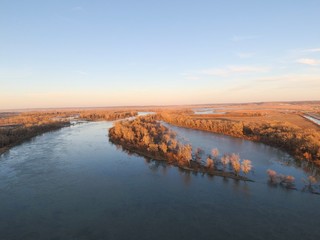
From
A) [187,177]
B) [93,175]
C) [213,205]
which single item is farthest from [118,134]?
[213,205]

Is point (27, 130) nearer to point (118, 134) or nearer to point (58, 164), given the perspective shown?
point (118, 134)

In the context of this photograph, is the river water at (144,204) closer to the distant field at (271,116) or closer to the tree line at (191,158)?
the tree line at (191,158)

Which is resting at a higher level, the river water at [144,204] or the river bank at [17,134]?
the river bank at [17,134]

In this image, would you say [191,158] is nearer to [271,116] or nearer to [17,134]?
[17,134]

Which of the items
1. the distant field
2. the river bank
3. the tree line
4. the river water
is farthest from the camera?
the distant field

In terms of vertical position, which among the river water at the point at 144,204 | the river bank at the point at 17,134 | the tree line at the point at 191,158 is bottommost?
the river water at the point at 144,204

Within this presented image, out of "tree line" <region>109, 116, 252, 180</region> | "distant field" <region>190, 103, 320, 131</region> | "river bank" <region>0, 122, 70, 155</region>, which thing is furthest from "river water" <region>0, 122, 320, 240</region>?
"distant field" <region>190, 103, 320, 131</region>

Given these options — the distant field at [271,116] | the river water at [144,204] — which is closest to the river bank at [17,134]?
the river water at [144,204]

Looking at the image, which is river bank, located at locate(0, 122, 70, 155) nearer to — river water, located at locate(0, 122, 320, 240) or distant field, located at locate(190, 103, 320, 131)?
river water, located at locate(0, 122, 320, 240)

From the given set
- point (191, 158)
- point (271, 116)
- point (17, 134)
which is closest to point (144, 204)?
point (191, 158)
